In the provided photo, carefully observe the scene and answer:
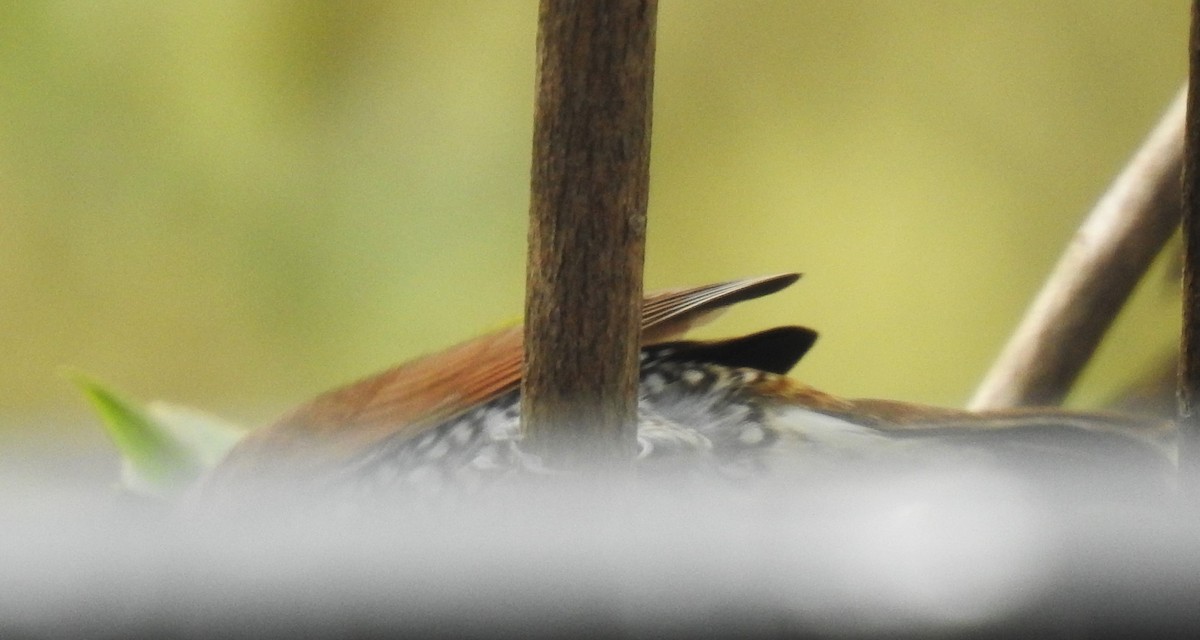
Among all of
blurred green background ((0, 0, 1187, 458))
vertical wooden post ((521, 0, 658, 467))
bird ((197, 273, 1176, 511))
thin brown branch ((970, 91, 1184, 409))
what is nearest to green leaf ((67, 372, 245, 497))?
blurred green background ((0, 0, 1187, 458))

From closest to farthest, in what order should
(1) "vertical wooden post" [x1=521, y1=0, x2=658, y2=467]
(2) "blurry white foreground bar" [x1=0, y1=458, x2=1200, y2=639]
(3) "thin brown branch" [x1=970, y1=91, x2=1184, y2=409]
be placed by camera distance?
1. (2) "blurry white foreground bar" [x1=0, y1=458, x2=1200, y2=639]
2. (1) "vertical wooden post" [x1=521, y1=0, x2=658, y2=467]
3. (3) "thin brown branch" [x1=970, y1=91, x2=1184, y2=409]

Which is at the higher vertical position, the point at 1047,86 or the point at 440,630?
the point at 1047,86

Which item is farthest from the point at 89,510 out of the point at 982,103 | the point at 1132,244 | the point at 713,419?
the point at 982,103

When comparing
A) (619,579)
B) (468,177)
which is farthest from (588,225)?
(468,177)

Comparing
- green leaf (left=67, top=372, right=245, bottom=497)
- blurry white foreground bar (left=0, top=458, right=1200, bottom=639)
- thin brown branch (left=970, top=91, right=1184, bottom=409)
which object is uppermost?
green leaf (left=67, top=372, right=245, bottom=497)

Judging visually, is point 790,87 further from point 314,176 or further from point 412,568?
point 412,568

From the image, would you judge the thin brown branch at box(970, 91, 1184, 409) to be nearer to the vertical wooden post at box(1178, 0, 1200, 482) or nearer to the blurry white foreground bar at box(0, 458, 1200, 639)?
the vertical wooden post at box(1178, 0, 1200, 482)

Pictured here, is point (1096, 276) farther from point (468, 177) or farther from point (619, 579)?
point (619, 579)
